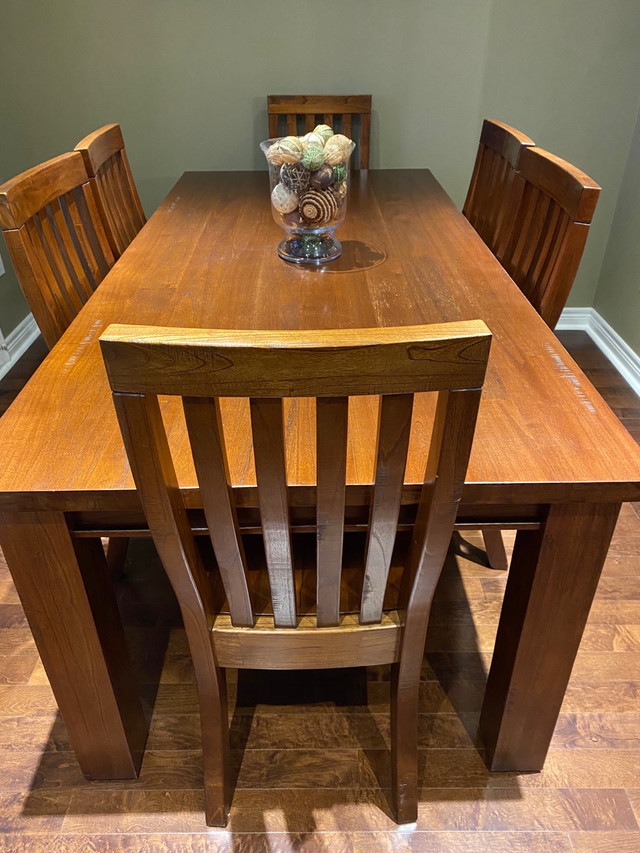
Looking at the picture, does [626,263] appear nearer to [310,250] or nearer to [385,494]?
[310,250]

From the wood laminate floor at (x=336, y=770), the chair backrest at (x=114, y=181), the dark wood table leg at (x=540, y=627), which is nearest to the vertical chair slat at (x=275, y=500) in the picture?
the dark wood table leg at (x=540, y=627)

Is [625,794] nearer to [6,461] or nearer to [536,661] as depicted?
[536,661]

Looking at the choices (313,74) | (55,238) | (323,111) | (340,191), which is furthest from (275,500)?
(313,74)

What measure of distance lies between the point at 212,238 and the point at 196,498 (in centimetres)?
100

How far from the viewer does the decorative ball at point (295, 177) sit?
1284mm

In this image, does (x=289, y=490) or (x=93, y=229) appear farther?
(x=93, y=229)

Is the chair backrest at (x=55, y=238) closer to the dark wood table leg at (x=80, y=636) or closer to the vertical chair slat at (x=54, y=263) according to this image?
the vertical chair slat at (x=54, y=263)

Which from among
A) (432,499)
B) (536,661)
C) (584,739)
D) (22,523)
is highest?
(432,499)

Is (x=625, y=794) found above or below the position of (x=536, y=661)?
below

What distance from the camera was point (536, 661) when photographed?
1.05 metres

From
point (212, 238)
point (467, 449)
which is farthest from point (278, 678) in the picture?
point (212, 238)

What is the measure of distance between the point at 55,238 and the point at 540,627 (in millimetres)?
1267

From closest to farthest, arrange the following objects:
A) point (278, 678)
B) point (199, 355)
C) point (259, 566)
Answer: point (199, 355) → point (259, 566) → point (278, 678)

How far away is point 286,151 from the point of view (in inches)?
49.0
